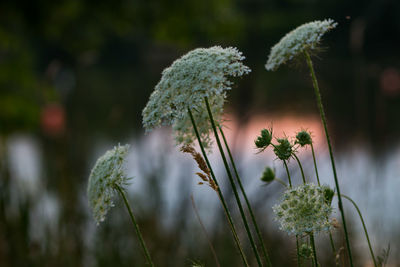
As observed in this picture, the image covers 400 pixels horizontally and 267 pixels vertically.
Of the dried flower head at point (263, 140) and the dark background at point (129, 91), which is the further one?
the dark background at point (129, 91)

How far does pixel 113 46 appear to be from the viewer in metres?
44.2

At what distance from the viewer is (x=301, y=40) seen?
122 centimetres

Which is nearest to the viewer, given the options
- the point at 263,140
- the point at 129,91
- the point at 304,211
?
the point at 304,211

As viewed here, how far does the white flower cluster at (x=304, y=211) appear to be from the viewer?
3.43 feet

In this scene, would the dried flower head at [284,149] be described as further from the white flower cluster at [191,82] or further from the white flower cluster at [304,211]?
the white flower cluster at [191,82]

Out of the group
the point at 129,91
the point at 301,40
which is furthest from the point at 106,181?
the point at 129,91

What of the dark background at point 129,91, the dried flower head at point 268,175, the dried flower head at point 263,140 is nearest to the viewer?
the dried flower head at point 263,140


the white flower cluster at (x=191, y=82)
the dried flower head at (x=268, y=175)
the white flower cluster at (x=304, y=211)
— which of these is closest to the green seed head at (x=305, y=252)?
the white flower cluster at (x=304, y=211)

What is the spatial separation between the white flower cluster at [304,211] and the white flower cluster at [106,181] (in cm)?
45

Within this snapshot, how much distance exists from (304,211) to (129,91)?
10255 mm

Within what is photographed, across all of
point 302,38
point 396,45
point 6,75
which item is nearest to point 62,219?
point 302,38

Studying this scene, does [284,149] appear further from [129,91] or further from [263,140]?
[129,91]

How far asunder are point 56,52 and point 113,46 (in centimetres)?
1134

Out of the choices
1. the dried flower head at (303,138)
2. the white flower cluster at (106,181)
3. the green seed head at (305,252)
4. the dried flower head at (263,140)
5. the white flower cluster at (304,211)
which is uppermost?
the white flower cluster at (106,181)
